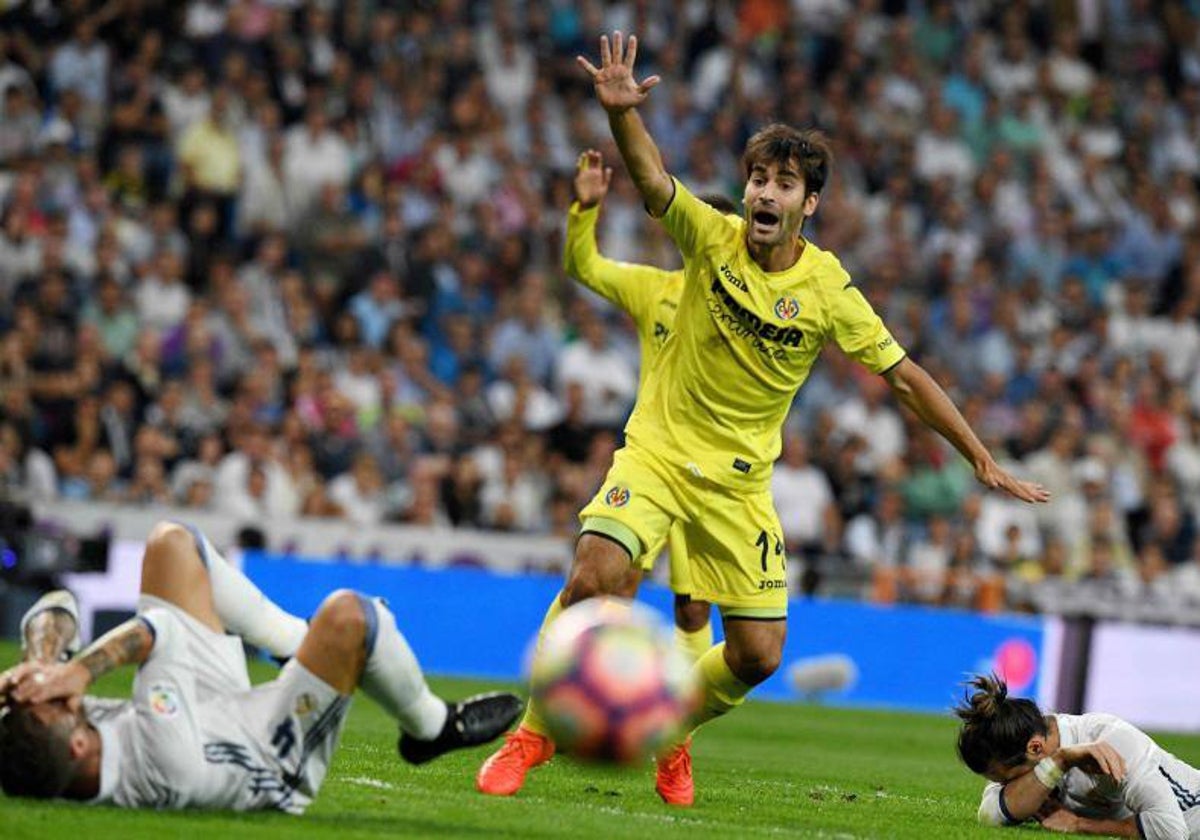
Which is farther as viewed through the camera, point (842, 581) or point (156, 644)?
point (842, 581)

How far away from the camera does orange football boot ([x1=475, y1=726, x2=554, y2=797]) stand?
8898 millimetres

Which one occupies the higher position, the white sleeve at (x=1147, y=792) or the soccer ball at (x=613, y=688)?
the soccer ball at (x=613, y=688)

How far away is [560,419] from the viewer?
19.4 metres

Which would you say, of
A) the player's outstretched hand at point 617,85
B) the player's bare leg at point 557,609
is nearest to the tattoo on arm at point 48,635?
the player's bare leg at point 557,609

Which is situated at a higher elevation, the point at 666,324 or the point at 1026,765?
the point at 666,324

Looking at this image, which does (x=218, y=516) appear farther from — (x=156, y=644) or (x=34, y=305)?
(x=156, y=644)

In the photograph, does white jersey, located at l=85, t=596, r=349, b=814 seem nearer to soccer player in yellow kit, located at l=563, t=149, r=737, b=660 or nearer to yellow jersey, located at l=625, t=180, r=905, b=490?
yellow jersey, located at l=625, t=180, r=905, b=490

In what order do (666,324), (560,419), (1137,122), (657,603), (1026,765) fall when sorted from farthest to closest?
(1137,122)
(560,419)
(657,603)
(666,324)
(1026,765)

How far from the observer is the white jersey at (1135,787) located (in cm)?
855

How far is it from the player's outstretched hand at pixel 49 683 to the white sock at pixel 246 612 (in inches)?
25.9

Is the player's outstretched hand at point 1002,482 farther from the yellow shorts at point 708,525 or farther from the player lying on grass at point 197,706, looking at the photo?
the player lying on grass at point 197,706

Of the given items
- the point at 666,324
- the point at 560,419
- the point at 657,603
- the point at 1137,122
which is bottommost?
the point at 657,603

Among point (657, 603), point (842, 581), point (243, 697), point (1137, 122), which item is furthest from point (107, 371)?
point (1137, 122)

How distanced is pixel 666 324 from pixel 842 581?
8.78m
